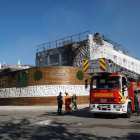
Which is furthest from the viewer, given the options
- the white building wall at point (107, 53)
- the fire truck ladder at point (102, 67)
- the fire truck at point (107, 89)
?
the white building wall at point (107, 53)

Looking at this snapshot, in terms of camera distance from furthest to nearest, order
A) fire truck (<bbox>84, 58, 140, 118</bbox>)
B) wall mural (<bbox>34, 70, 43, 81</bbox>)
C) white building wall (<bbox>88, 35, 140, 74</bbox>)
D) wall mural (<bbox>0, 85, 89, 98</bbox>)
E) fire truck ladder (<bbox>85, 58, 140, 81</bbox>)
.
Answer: white building wall (<bbox>88, 35, 140, 74</bbox>) < wall mural (<bbox>34, 70, 43, 81</bbox>) < wall mural (<bbox>0, 85, 89, 98</bbox>) < fire truck ladder (<bbox>85, 58, 140, 81</bbox>) < fire truck (<bbox>84, 58, 140, 118</bbox>)

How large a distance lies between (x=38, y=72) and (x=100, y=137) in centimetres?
1784

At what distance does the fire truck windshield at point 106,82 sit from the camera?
1135cm

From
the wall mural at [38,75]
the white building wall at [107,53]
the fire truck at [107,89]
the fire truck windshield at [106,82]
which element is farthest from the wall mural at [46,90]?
the fire truck windshield at [106,82]

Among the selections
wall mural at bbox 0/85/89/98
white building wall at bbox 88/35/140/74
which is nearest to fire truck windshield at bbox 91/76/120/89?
wall mural at bbox 0/85/89/98

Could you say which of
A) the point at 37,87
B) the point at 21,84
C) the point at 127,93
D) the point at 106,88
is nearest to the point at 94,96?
the point at 106,88

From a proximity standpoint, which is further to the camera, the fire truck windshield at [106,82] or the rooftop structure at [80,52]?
the rooftop structure at [80,52]

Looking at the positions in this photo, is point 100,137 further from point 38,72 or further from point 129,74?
point 38,72

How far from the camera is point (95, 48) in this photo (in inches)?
1130

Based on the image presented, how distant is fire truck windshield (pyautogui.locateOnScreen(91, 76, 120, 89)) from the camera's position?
11351 millimetres

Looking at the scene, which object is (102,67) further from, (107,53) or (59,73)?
(107,53)

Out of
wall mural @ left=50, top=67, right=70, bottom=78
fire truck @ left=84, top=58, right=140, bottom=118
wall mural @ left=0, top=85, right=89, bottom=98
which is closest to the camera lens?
fire truck @ left=84, top=58, right=140, bottom=118

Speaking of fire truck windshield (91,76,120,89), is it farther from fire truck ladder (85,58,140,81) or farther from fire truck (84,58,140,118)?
fire truck ladder (85,58,140,81)

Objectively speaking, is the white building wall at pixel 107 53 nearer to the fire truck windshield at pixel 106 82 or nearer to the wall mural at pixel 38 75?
the wall mural at pixel 38 75
